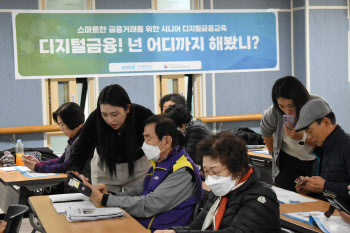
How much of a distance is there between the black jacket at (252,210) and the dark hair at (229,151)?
77mm

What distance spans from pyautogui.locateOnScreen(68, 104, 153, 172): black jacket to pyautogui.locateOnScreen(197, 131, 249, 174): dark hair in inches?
43.4

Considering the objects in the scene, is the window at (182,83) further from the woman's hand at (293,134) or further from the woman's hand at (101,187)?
the woman's hand at (101,187)

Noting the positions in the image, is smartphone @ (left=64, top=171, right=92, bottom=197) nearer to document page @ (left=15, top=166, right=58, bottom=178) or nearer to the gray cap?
the gray cap

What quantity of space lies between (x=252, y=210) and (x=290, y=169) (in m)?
1.51

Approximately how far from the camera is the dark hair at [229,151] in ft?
7.74

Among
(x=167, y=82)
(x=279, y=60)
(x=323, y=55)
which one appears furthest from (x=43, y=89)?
(x=323, y=55)

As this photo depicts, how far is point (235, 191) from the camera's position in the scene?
93.0 inches

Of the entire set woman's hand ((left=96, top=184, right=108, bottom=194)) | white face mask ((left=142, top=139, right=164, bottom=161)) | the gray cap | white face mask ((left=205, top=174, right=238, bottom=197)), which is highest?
the gray cap

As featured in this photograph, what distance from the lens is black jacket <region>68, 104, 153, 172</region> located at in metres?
3.42

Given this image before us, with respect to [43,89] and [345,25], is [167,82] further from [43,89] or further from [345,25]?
[345,25]

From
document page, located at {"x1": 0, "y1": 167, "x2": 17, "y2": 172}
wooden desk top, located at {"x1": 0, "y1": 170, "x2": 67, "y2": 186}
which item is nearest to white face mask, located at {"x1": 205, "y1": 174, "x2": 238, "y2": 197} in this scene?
wooden desk top, located at {"x1": 0, "y1": 170, "x2": 67, "y2": 186}

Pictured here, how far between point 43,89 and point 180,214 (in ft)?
14.9

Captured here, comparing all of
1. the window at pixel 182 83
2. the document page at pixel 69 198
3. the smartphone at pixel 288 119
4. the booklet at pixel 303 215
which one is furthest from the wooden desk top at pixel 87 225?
the window at pixel 182 83

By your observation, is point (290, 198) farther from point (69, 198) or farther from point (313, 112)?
point (69, 198)
